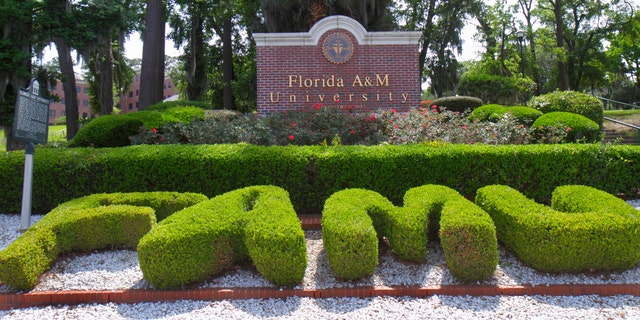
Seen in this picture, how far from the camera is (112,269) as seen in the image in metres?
4.40

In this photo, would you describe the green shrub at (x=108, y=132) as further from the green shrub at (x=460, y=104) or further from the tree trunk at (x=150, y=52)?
the green shrub at (x=460, y=104)


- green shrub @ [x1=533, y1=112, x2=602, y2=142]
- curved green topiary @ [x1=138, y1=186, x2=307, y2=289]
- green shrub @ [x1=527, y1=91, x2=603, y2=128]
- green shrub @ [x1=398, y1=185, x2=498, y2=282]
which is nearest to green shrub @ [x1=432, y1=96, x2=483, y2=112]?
green shrub @ [x1=527, y1=91, x2=603, y2=128]

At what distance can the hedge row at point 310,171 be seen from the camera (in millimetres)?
6062

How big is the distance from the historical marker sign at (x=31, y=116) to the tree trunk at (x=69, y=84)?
1122cm

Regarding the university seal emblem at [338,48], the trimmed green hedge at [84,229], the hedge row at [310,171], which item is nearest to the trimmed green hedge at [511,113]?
the university seal emblem at [338,48]

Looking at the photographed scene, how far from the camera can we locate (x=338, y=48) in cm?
1091

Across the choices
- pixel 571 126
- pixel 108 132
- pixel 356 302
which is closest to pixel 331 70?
pixel 108 132

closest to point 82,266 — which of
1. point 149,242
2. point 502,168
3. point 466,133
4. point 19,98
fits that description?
point 149,242

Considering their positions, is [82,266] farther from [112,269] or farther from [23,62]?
A: [23,62]

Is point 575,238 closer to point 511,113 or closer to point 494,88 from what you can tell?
point 511,113

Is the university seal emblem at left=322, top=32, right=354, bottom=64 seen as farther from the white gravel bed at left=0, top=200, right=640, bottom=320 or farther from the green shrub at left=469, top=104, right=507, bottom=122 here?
the white gravel bed at left=0, top=200, right=640, bottom=320

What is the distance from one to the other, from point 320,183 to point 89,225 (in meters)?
2.87

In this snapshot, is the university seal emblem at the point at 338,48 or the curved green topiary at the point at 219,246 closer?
the curved green topiary at the point at 219,246

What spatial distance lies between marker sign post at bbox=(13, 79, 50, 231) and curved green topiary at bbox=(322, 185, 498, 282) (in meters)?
3.81
